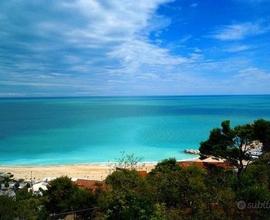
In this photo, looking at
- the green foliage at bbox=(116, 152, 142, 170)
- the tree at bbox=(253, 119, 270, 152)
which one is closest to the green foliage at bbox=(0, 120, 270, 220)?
the tree at bbox=(253, 119, 270, 152)

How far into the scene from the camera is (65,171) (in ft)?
112

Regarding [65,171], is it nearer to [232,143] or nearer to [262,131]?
[232,143]

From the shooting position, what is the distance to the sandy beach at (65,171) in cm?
3166

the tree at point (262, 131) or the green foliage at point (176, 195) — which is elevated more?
the tree at point (262, 131)

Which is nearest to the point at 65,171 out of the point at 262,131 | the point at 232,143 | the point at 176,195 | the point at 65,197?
the point at 65,197

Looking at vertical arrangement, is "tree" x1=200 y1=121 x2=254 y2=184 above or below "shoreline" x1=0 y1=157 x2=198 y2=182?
above

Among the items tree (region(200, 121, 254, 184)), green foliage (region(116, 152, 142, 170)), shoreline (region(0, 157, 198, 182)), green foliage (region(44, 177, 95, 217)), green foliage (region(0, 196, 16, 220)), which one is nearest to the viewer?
green foliage (region(0, 196, 16, 220))

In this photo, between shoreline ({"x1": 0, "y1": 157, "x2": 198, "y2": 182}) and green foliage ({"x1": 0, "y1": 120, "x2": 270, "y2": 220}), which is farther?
shoreline ({"x1": 0, "y1": 157, "x2": 198, "y2": 182})

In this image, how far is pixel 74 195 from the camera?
53.8ft

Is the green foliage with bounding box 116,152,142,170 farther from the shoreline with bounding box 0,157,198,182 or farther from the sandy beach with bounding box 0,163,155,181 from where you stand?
the sandy beach with bounding box 0,163,155,181

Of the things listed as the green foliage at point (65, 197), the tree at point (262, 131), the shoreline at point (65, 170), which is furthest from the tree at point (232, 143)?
the shoreline at point (65, 170)

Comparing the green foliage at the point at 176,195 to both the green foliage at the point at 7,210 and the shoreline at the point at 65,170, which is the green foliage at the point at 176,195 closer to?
the green foliage at the point at 7,210

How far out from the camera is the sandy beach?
31.7 m

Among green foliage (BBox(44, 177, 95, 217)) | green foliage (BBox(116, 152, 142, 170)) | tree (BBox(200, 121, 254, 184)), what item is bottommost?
green foliage (BBox(44, 177, 95, 217))
